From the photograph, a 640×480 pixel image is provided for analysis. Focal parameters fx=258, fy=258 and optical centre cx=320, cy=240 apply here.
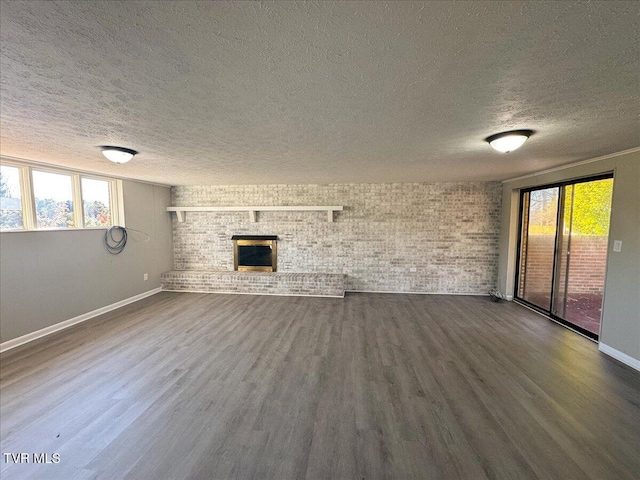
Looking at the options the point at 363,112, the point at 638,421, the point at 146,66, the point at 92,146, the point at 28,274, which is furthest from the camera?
the point at 28,274

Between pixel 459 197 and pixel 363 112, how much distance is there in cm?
462

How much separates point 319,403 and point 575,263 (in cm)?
433

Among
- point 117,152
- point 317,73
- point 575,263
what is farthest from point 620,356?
point 117,152

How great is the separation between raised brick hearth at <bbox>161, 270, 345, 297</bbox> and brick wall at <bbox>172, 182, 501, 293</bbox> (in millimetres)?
425

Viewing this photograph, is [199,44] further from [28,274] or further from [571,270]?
[571,270]

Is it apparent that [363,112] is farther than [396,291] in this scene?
No

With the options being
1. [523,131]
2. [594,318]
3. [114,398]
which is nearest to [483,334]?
[594,318]

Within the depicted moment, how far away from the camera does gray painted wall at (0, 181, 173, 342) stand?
329cm

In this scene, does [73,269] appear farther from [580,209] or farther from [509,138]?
[580,209]

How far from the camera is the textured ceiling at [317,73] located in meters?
0.98

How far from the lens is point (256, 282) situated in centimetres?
578

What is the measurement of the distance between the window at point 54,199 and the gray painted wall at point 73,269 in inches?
6.1

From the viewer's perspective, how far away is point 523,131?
2283 mm

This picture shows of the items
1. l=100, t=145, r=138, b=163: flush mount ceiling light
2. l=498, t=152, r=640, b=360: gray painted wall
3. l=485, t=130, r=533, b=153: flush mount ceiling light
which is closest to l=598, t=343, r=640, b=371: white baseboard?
l=498, t=152, r=640, b=360: gray painted wall
